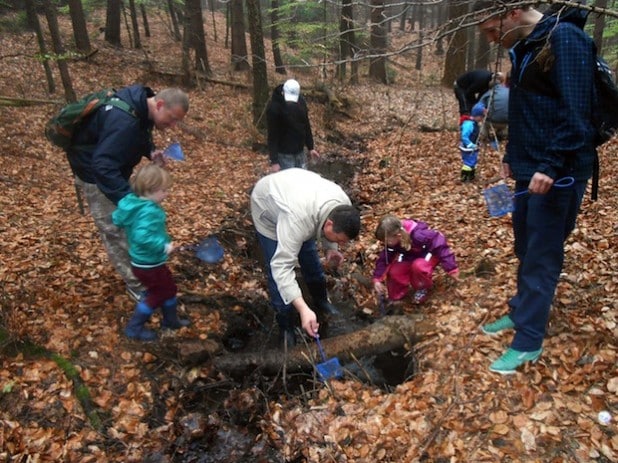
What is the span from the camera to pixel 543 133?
2.76 meters

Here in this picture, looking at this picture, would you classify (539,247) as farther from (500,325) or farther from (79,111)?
(79,111)

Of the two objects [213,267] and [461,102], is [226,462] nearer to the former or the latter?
[213,267]

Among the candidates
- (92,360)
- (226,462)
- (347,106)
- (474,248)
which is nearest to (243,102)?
(347,106)

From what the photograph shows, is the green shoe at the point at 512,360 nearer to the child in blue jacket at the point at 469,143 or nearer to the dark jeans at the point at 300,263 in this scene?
the dark jeans at the point at 300,263

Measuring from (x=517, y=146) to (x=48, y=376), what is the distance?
405 centimetres

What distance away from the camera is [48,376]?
3.57m

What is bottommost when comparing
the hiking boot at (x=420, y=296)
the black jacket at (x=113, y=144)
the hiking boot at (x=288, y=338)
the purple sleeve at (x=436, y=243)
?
the hiking boot at (x=288, y=338)

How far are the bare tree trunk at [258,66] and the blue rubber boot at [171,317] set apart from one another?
7093 mm

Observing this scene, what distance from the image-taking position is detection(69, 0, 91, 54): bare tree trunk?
13.3m

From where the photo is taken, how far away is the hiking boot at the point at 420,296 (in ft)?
15.8

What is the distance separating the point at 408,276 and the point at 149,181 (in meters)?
2.85

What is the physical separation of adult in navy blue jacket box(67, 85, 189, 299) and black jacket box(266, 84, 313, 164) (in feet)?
8.77

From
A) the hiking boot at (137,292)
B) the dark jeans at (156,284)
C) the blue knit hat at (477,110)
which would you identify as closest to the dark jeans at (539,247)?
the dark jeans at (156,284)

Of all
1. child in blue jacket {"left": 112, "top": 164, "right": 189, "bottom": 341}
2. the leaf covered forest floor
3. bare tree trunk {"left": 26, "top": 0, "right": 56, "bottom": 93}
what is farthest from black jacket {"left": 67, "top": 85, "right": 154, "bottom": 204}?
bare tree trunk {"left": 26, "top": 0, "right": 56, "bottom": 93}
